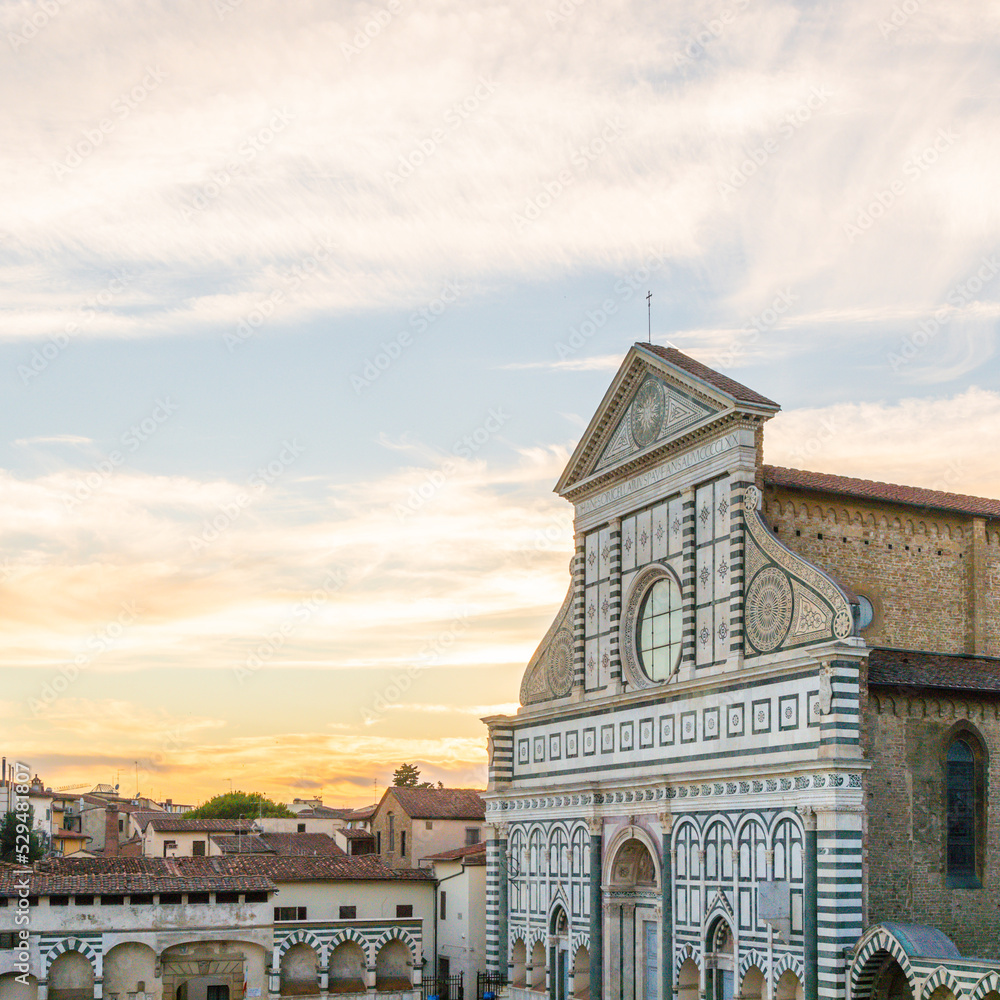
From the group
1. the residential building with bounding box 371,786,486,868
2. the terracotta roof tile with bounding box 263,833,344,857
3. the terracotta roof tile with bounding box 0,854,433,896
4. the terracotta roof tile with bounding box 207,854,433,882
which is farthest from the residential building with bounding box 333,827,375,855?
the terracotta roof tile with bounding box 207,854,433,882

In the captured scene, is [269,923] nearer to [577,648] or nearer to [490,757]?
[490,757]

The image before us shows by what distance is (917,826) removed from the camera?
87.6ft

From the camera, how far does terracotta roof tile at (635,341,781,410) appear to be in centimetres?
3034

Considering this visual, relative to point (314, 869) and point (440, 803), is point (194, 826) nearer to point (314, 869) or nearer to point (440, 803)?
point (440, 803)

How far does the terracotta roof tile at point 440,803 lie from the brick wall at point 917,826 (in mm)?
24884

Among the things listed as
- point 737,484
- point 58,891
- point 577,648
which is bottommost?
point 58,891

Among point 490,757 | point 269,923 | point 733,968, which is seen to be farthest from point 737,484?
point 269,923

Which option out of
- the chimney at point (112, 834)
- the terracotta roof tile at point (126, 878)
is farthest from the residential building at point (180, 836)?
the terracotta roof tile at point (126, 878)

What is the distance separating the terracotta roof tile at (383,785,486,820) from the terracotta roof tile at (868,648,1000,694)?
23.9 meters

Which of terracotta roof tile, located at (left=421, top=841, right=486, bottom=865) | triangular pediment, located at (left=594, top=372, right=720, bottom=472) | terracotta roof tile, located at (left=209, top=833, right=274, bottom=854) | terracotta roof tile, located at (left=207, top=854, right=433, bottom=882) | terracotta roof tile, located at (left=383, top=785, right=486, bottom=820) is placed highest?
triangular pediment, located at (left=594, top=372, right=720, bottom=472)

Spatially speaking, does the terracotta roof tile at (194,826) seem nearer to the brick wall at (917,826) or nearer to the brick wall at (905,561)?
the brick wall at (905,561)

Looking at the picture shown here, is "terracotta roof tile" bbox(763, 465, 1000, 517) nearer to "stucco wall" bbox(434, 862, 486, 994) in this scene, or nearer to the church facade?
the church facade

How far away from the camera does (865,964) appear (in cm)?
2464

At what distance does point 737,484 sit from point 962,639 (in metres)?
6.46
